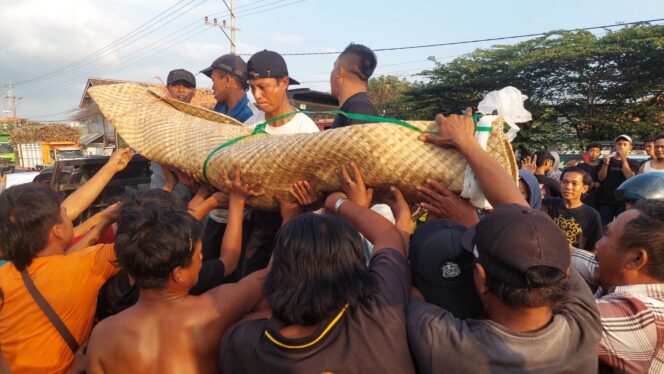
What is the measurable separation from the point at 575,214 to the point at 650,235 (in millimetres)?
2211

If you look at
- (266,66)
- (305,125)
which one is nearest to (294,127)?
(305,125)

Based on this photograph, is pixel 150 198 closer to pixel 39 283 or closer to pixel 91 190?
pixel 39 283

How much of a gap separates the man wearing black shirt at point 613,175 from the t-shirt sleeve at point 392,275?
5.67m

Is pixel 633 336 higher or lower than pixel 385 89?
higher

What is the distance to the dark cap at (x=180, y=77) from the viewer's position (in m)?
3.64

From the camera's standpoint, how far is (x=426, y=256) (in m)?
1.38

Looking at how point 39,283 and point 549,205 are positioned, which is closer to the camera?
point 39,283

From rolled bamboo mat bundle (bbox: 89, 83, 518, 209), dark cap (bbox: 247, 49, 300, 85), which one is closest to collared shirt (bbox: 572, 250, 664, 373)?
rolled bamboo mat bundle (bbox: 89, 83, 518, 209)

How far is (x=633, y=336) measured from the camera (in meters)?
1.32

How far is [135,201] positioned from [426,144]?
127 cm

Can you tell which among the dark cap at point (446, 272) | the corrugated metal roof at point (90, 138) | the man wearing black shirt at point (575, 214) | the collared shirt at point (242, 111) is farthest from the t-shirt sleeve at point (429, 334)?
the corrugated metal roof at point (90, 138)

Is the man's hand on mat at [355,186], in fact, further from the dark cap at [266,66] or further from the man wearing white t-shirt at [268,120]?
the dark cap at [266,66]

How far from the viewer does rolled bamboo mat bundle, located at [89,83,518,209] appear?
5.38 feet

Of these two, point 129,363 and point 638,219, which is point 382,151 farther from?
point 129,363
